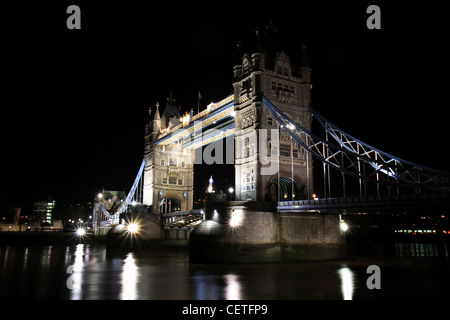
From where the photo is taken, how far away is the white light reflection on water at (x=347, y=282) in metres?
15.4

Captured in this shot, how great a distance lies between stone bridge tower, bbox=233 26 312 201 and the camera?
3084cm

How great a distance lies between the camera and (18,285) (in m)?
18.2

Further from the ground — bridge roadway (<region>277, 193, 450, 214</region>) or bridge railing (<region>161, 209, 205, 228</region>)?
bridge roadway (<region>277, 193, 450, 214</region>)

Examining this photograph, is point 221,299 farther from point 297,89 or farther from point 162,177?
point 162,177

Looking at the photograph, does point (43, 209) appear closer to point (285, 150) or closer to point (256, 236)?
point (285, 150)

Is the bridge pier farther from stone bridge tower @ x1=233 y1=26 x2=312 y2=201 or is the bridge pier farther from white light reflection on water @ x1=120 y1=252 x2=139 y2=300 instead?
white light reflection on water @ x1=120 y1=252 x2=139 y2=300

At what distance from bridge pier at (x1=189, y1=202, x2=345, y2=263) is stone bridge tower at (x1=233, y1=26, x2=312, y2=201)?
9.80ft

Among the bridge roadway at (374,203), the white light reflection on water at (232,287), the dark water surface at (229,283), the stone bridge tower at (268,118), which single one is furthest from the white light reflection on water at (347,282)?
the stone bridge tower at (268,118)

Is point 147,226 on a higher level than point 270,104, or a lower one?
lower

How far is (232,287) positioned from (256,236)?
9.41 m

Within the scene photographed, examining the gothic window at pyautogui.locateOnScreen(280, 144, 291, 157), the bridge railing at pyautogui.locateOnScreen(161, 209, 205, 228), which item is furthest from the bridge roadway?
the bridge railing at pyautogui.locateOnScreen(161, 209, 205, 228)

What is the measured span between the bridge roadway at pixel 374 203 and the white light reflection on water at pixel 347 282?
3778 mm
